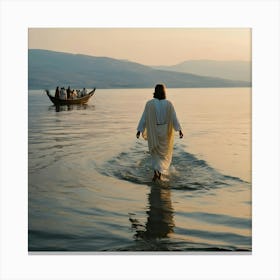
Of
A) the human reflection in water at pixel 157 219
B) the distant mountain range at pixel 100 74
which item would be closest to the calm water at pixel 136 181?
the human reflection in water at pixel 157 219

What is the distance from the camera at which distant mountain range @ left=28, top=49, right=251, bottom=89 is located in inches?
246

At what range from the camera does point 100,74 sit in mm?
6383

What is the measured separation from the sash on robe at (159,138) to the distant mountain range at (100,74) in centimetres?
33

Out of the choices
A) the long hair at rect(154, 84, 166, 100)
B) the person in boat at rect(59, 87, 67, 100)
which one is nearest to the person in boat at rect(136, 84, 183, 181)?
the long hair at rect(154, 84, 166, 100)

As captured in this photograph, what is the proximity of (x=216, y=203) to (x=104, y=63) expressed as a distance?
1.94 m

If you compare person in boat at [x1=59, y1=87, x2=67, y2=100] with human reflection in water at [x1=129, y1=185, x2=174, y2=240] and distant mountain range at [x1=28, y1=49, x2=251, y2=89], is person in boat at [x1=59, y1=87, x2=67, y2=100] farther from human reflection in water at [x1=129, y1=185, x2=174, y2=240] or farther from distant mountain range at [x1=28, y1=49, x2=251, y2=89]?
human reflection in water at [x1=129, y1=185, x2=174, y2=240]

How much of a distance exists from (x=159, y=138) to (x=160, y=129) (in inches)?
4.1

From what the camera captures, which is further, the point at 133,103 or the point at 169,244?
the point at 133,103

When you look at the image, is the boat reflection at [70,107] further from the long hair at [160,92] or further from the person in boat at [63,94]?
the long hair at [160,92]

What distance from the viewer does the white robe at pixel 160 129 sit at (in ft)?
21.5

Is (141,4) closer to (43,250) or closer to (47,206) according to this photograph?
(47,206)

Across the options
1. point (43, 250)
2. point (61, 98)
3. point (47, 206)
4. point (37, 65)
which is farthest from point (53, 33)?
point (43, 250)

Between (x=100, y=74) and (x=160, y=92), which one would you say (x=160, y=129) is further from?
(x=100, y=74)
